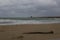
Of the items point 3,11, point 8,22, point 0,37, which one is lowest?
point 0,37

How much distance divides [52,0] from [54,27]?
0.97 feet

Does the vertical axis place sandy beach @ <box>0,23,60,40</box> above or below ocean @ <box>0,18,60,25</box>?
below

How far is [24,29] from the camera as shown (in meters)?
1.34

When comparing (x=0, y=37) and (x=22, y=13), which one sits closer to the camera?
(x=0, y=37)

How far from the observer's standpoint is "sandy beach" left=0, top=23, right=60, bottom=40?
1.31m

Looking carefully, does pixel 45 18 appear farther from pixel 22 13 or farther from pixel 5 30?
pixel 5 30

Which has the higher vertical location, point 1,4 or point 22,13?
point 1,4

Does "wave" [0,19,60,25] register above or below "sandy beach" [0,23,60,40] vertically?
above

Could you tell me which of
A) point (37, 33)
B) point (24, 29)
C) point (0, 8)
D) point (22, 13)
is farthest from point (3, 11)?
point (37, 33)

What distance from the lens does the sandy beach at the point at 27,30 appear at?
131 centimetres

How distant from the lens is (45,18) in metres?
1.47

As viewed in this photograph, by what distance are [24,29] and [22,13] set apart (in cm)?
19

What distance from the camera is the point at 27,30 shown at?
1.34 m

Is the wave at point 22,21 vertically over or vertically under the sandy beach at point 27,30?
over
